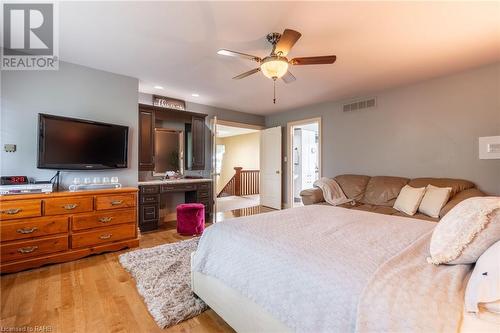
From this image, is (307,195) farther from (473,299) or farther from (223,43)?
(473,299)

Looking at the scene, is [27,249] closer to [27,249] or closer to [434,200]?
[27,249]

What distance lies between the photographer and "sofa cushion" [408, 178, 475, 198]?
3061 mm

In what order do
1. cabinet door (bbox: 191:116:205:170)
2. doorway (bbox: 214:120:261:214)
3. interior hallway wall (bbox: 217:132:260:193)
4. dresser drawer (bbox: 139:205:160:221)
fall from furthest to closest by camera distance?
interior hallway wall (bbox: 217:132:260:193) < doorway (bbox: 214:120:261:214) < cabinet door (bbox: 191:116:205:170) < dresser drawer (bbox: 139:205:160:221)

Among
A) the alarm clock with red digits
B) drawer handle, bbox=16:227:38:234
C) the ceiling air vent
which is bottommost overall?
drawer handle, bbox=16:227:38:234

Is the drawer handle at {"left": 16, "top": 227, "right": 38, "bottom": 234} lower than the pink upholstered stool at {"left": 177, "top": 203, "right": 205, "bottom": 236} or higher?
higher

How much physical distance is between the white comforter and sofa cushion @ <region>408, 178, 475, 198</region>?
1.84 meters

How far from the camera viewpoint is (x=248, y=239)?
150cm

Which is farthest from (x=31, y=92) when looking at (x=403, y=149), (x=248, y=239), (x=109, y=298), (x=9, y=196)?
(x=403, y=149)

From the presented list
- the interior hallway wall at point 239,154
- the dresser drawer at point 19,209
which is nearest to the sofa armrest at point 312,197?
the dresser drawer at point 19,209

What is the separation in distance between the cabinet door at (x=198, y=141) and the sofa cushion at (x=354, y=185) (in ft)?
9.21

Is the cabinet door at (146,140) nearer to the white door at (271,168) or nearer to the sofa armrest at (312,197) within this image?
the sofa armrest at (312,197)

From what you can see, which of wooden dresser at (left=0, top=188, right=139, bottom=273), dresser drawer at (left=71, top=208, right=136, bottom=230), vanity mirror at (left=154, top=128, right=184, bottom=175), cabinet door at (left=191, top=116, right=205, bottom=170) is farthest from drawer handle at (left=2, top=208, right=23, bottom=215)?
cabinet door at (left=191, top=116, right=205, bottom=170)

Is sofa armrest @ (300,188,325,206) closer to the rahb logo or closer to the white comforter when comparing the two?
the white comforter

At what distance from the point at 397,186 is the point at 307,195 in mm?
1376
